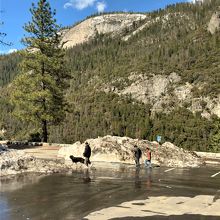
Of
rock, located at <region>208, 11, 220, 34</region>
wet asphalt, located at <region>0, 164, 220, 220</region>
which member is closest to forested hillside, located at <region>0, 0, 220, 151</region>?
rock, located at <region>208, 11, 220, 34</region>

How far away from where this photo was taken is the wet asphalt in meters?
12.8

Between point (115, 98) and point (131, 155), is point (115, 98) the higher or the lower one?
the higher one

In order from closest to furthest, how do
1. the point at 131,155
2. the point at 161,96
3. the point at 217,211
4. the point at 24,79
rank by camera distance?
the point at 217,211 → the point at 131,155 → the point at 24,79 → the point at 161,96

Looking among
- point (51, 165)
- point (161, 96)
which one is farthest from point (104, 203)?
point (161, 96)

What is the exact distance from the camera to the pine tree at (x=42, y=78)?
42.7 metres

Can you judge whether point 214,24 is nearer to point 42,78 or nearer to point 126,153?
point 42,78

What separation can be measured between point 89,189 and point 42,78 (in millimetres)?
26907

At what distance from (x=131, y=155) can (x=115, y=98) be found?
446 feet

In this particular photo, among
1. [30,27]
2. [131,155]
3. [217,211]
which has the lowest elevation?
[217,211]

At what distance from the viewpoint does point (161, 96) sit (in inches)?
5965

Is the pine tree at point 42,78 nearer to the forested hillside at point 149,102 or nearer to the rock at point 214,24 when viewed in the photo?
the forested hillside at point 149,102

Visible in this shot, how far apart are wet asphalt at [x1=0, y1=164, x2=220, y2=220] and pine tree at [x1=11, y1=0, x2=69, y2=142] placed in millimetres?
19315

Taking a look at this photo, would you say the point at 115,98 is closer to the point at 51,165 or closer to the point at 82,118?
the point at 82,118

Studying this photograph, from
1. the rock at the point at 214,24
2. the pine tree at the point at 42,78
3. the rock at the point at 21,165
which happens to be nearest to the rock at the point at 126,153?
the rock at the point at 21,165
